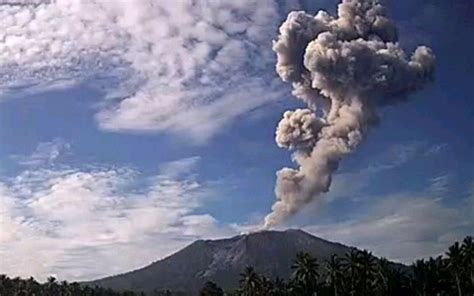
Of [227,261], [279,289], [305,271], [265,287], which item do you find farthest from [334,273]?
[227,261]

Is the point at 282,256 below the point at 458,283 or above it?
above

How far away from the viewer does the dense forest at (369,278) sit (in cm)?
3303

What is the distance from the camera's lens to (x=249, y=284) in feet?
118

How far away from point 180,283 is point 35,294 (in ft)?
367

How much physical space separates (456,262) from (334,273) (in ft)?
19.1

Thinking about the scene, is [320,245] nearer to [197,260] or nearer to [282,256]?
[282,256]

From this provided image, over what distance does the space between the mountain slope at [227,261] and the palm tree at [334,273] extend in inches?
4472

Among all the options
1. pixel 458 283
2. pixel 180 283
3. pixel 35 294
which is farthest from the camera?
pixel 180 283

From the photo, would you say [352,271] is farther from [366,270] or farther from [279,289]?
[279,289]

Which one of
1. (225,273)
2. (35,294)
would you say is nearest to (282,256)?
(225,273)

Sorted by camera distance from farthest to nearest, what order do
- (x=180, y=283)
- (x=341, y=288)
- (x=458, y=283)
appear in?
(x=180, y=283) → (x=341, y=288) → (x=458, y=283)

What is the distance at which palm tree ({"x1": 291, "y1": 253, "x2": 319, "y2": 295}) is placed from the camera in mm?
35812

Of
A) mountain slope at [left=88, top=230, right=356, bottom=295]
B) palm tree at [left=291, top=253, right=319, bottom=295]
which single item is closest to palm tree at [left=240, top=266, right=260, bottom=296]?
palm tree at [left=291, top=253, right=319, bottom=295]

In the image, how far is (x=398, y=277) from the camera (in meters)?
34.7
